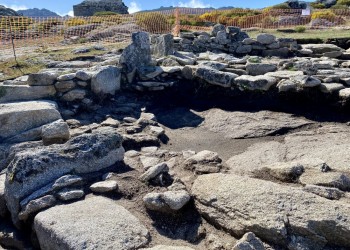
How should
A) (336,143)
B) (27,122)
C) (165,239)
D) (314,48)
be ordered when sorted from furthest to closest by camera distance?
(314,48) → (27,122) → (336,143) → (165,239)

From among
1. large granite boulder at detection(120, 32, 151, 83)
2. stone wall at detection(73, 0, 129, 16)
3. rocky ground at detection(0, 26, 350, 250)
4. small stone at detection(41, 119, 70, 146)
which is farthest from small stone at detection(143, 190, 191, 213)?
stone wall at detection(73, 0, 129, 16)

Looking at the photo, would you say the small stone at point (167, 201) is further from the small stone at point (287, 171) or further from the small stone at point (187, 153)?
the small stone at point (187, 153)

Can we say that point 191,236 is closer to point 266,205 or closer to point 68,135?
point 266,205

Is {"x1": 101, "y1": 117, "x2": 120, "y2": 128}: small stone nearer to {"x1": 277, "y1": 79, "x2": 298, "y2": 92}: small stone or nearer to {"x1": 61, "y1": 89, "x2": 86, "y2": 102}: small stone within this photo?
{"x1": 61, "y1": 89, "x2": 86, "y2": 102}: small stone

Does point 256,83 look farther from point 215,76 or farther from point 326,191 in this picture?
point 326,191

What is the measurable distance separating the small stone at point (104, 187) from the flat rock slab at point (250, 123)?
2301 mm

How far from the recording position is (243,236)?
10.2 ft

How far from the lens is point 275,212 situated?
3.22 metres

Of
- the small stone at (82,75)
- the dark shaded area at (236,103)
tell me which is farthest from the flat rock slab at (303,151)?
the small stone at (82,75)

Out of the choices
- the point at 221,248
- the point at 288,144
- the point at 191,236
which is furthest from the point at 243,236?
the point at 288,144

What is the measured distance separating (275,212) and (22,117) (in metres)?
4.03

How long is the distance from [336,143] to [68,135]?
3.53 metres

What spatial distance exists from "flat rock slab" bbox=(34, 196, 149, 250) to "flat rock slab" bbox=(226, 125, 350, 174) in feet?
4.89

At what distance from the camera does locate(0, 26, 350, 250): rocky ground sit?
10.7 feet
